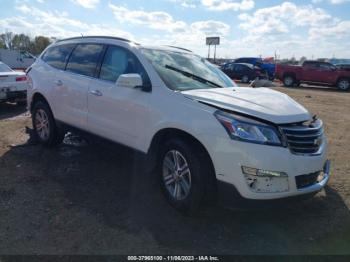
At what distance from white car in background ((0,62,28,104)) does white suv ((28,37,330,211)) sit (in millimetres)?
4816

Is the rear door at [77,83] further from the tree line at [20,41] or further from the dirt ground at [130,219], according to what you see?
the tree line at [20,41]

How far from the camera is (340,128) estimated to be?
27.9 ft

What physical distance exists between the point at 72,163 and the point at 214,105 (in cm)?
284

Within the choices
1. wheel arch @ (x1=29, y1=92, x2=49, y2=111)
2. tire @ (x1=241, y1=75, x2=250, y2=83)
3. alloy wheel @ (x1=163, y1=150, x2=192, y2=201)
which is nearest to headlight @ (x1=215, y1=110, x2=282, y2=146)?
alloy wheel @ (x1=163, y1=150, x2=192, y2=201)

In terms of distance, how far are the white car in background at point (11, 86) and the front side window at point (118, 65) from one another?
5821mm

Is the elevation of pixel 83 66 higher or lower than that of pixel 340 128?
higher

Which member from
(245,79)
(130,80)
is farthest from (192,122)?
(245,79)

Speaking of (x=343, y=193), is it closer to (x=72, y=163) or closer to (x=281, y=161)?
(x=281, y=161)

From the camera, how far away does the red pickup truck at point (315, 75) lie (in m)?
21.6

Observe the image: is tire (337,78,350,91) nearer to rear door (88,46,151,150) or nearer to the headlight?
rear door (88,46,151,150)

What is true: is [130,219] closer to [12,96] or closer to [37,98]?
[37,98]

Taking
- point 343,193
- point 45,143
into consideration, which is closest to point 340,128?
point 343,193

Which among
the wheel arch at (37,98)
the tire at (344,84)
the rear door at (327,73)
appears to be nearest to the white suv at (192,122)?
the wheel arch at (37,98)

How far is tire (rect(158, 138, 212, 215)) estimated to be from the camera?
3.45 m
